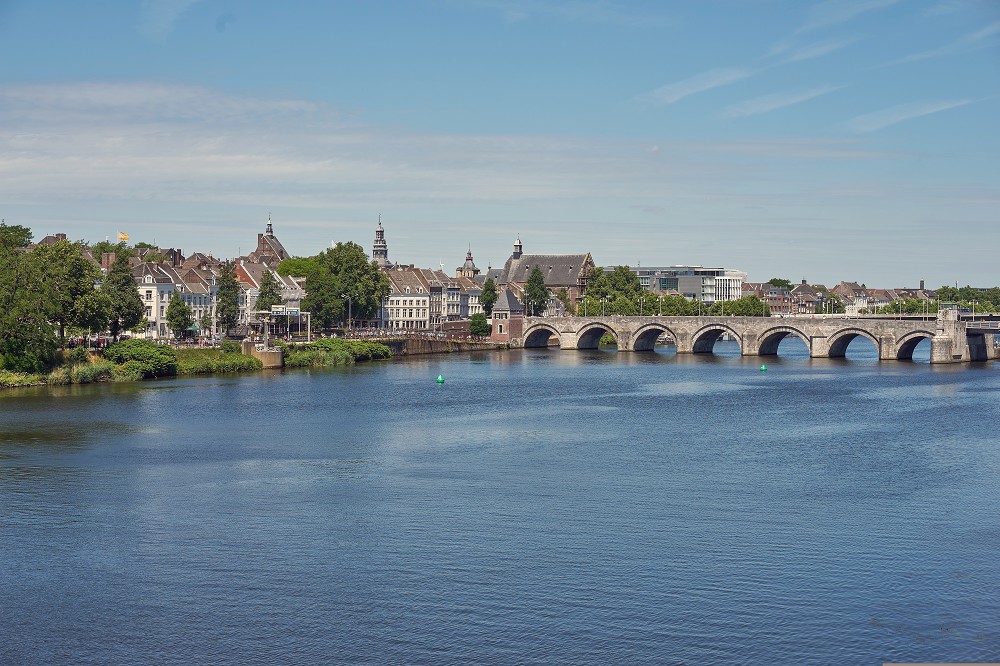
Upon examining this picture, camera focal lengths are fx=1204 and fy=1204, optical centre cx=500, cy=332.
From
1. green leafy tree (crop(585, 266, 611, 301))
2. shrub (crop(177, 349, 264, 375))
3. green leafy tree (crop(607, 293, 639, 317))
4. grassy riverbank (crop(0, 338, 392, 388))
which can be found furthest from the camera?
green leafy tree (crop(585, 266, 611, 301))

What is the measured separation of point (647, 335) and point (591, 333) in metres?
8.25

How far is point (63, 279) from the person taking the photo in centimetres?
9169

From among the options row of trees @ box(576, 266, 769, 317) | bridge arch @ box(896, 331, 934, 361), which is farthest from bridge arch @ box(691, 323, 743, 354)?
row of trees @ box(576, 266, 769, 317)

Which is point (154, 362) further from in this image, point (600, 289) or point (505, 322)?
point (600, 289)

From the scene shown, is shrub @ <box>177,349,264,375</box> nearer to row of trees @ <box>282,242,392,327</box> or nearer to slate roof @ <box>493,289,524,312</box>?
row of trees @ <box>282,242,392,327</box>

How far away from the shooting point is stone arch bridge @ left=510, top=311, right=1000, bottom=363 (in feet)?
400

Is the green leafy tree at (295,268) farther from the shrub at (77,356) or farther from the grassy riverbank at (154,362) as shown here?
the shrub at (77,356)

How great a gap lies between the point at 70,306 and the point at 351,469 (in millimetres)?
48360

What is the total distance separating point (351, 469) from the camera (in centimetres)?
5225

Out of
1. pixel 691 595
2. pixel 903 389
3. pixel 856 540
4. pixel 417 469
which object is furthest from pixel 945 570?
pixel 903 389

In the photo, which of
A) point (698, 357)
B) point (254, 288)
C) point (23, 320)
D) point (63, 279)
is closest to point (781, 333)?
point (698, 357)

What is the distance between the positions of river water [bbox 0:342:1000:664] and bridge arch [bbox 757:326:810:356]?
195 ft

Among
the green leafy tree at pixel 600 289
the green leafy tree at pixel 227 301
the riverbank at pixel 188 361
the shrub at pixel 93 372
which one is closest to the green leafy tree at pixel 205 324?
the green leafy tree at pixel 227 301

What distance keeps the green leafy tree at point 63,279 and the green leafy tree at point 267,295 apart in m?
43.7
